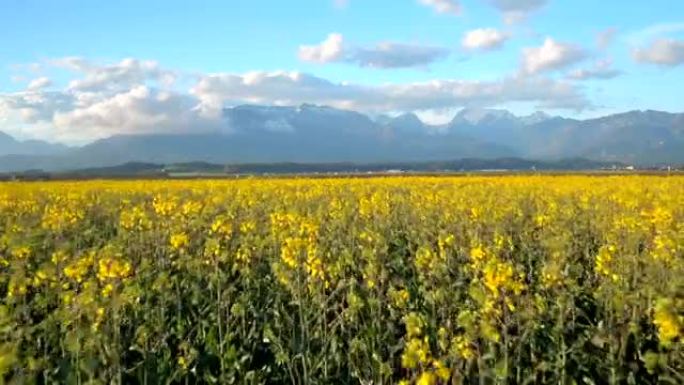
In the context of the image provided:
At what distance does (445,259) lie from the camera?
895cm

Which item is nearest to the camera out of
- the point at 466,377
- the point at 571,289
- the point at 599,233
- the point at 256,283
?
the point at 466,377

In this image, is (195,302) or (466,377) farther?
(195,302)

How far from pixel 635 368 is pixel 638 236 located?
4.01m

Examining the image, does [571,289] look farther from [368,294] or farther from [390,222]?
[390,222]

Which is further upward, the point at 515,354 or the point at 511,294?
the point at 511,294

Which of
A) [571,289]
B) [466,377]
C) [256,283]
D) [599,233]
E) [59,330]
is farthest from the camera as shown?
[599,233]

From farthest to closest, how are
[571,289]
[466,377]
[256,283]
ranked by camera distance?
[256,283], [571,289], [466,377]

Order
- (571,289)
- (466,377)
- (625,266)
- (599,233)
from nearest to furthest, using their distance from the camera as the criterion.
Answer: (466,377), (571,289), (625,266), (599,233)

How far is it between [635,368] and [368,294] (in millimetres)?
2619

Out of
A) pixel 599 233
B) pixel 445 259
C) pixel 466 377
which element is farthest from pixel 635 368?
pixel 599 233

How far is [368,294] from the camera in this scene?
7.36 m

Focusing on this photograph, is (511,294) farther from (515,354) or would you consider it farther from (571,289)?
(571,289)

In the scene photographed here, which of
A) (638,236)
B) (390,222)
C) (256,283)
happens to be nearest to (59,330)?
(256,283)

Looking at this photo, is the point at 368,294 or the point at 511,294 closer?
the point at 511,294
